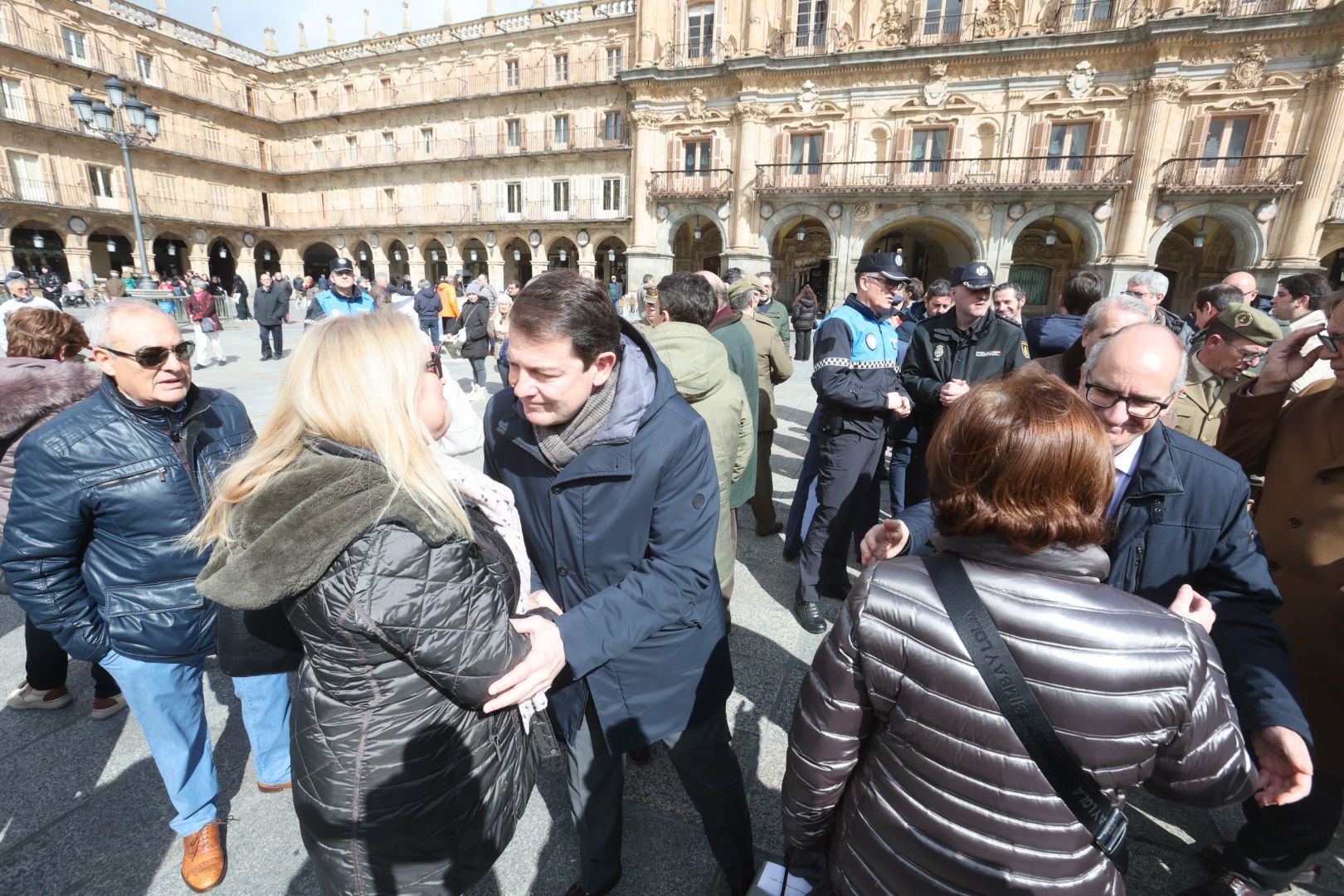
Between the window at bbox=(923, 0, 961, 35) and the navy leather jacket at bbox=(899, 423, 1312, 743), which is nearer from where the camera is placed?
the navy leather jacket at bbox=(899, 423, 1312, 743)

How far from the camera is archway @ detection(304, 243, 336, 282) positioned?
110 feet

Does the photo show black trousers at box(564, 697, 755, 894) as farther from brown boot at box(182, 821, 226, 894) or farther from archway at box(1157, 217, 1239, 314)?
archway at box(1157, 217, 1239, 314)

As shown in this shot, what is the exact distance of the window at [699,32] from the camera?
68.4 ft

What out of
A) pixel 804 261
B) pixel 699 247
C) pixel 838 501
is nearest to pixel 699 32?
pixel 699 247

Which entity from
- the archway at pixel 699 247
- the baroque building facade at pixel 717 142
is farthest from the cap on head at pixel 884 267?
the archway at pixel 699 247

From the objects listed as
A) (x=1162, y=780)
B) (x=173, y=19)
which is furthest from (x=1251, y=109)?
(x=173, y=19)

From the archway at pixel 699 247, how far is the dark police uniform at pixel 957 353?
22871 millimetres

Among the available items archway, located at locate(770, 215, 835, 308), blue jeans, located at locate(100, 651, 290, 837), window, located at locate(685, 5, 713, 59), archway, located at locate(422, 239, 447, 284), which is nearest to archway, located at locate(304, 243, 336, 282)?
archway, located at locate(422, 239, 447, 284)

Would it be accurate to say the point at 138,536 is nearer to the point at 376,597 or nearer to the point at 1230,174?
the point at 376,597

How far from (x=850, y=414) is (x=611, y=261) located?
2491 cm

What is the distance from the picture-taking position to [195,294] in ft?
33.7

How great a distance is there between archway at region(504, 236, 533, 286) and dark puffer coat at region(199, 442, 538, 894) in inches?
1096

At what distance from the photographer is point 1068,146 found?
18.0 metres

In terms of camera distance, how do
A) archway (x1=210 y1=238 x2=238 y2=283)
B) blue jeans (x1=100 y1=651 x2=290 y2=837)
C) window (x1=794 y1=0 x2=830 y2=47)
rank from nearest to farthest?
blue jeans (x1=100 y1=651 x2=290 y2=837), window (x1=794 y1=0 x2=830 y2=47), archway (x1=210 y1=238 x2=238 y2=283)
